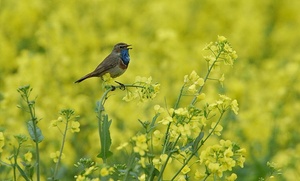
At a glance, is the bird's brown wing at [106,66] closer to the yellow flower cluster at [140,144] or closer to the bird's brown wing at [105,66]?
the bird's brown wing at [105,66]

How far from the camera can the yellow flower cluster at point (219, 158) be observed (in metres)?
2.53

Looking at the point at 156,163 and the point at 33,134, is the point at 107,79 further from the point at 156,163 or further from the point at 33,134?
the point at 156,163

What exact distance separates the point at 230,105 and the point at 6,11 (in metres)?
5.51

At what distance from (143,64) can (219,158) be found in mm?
4156

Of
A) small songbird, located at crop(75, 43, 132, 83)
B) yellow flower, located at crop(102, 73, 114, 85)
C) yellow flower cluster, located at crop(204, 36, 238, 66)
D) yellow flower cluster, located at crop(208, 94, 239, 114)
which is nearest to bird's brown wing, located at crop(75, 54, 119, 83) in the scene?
small songbird, located at crop(75, 43, 132, 83)

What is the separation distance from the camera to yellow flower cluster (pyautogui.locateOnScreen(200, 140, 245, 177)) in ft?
8.29

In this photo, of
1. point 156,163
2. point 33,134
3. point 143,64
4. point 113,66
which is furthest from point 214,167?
point 143,64

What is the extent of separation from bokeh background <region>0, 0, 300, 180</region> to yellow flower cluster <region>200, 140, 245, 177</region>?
28.0 inches

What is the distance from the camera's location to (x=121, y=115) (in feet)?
18.1

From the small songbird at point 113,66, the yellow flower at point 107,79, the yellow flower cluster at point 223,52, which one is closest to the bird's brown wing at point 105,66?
the small songbird at point 113,66

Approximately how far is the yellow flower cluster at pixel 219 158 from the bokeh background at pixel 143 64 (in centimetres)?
71

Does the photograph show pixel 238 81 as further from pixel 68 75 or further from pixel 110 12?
pixel 110 12

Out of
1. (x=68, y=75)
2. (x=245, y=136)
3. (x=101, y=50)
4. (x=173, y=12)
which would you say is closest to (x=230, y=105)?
(x=245, y=136)

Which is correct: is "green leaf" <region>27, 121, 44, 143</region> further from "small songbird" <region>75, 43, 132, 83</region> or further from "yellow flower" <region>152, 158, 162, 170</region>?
"small songbird" <region>75, 43, 132, 83</region>
